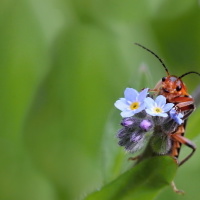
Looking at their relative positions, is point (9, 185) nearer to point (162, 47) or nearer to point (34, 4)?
point (34, 4)

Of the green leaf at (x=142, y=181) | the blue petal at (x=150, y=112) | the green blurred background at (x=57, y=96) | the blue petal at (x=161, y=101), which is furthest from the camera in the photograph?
the green blurred background at (x=57, y=96)

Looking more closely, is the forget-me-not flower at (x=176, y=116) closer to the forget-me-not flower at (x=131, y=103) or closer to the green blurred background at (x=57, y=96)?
the forget-me-not flower at (x=131, y=103)

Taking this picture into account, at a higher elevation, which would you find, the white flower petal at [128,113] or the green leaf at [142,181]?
the white flower petal at [128,113]

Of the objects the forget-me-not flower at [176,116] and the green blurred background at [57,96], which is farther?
the green blurred background at [57,96]

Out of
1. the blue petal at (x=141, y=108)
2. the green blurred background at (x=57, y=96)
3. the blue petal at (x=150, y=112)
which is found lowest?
the green blurred background at (x=57, y=96)

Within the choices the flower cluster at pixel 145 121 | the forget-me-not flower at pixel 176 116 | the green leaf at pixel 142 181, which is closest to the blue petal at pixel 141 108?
the flower cluster at pixel 145 121

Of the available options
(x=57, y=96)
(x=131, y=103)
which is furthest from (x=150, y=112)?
(x=57, y=96)

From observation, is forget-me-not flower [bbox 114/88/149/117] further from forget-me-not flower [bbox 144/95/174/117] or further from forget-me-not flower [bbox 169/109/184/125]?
forget-me-not flower [bbox 169/109/184/125]
